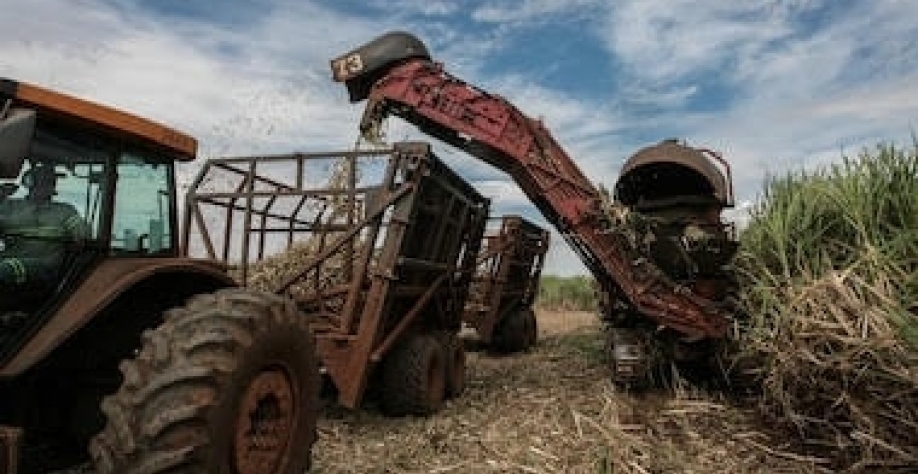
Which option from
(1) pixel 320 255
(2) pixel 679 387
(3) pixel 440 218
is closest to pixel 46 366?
(1) pixel 320 255

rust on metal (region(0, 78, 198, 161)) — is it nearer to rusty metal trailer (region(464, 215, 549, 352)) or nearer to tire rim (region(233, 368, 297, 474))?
tire rim (region(233, 368, 297, 474))

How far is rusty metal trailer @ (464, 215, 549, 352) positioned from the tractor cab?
6760 mm

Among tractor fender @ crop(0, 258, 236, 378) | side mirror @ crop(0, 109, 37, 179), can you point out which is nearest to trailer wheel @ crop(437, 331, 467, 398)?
tractor fender @ crop(0, 258, 236, 378)

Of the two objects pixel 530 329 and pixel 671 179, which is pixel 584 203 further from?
pixel 530 329

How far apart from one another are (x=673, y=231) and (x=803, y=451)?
2536 mm

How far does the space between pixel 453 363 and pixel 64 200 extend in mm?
4243

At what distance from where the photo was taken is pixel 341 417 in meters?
6.75

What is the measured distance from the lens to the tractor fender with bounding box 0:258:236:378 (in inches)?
141

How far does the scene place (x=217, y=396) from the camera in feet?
11.3

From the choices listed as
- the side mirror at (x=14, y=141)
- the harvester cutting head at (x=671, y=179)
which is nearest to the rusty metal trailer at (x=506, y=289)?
the harvester cutting head at (x=671, y=179)

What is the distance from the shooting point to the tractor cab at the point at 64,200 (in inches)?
147

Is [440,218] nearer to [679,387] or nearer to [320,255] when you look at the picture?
[320,255]

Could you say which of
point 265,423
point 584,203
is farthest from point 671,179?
point 265,423

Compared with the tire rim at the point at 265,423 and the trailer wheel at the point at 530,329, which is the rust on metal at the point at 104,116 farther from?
the trailer wheel at the point at 530,329
